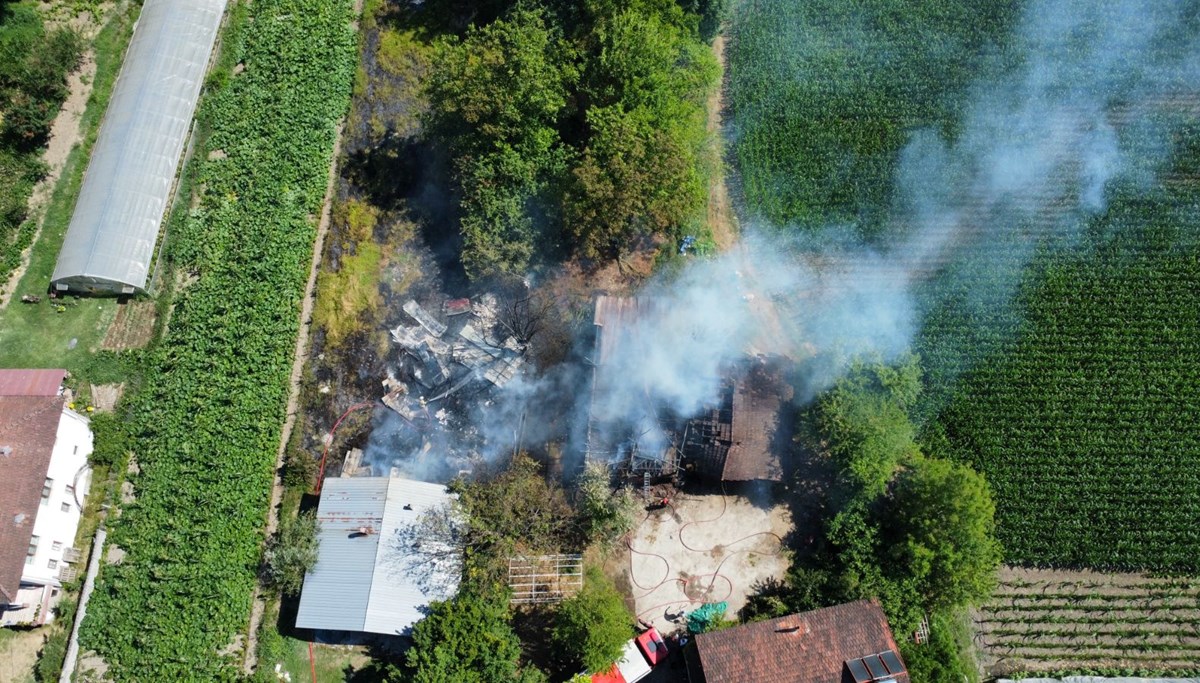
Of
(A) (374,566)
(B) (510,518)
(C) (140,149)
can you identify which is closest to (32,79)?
(C) (140,149)

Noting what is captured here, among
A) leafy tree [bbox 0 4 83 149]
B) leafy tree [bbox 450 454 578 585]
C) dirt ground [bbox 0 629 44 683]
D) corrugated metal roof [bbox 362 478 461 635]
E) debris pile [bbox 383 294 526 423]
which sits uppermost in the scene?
leafy tree [bbox 0 4 83 149]

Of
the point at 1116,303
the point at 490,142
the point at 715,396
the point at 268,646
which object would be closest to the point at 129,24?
the point at 490,142

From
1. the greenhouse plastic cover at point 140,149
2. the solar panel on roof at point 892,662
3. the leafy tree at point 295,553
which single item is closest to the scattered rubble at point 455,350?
the leafy tree at point 295,553

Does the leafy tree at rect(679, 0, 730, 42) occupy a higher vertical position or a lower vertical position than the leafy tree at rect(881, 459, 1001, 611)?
higher

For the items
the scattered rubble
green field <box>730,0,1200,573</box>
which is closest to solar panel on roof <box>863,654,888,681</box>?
green field <box>730,0,1200,573</box>

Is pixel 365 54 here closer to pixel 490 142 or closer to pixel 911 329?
pixel 490 142

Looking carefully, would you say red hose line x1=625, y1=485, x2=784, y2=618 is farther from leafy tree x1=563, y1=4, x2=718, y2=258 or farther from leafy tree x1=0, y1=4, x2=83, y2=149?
leafy tree x1=0, y1=4, x2=83, y2=149
